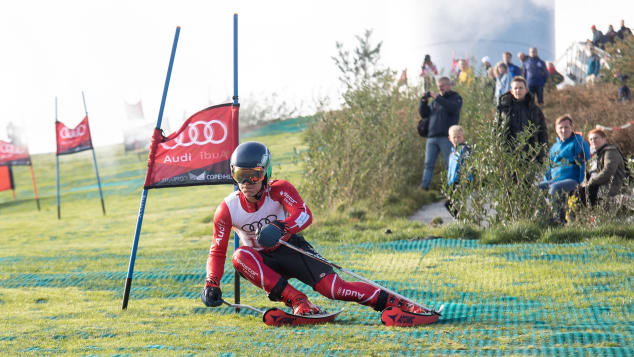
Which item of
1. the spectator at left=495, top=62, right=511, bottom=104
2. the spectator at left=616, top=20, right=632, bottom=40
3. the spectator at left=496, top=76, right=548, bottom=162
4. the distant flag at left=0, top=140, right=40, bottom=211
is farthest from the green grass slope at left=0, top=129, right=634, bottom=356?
the spectator at left=616, top=20, right=632, bottom=40

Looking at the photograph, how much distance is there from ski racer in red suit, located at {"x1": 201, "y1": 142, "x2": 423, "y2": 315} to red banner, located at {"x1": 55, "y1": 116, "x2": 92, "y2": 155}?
16.2 metres

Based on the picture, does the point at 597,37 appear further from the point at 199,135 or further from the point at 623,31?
the point at 199,135

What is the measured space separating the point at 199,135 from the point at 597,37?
19.8 m

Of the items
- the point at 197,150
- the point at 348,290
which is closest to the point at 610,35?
the point at 197,150

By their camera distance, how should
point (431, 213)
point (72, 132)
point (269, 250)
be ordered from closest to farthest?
point (269, 250) → point (431, 213) → point (72, 132)

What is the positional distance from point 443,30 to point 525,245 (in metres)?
22.7

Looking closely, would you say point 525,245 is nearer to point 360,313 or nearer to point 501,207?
point 501,207

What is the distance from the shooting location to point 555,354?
13.4 ft

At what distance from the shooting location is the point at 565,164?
9.41 metres

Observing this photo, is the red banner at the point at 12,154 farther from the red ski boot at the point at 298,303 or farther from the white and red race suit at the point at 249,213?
the red ski boot at the point at 298,303

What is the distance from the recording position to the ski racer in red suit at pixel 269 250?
5414 mm

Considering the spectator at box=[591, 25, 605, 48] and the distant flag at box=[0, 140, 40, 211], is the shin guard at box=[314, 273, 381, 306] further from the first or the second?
the spectator at box=[591, 25, 605, 48]

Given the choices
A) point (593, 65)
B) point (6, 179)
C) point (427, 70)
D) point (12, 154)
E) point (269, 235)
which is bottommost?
point (6, 179)

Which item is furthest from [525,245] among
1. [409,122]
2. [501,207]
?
[409,122]
